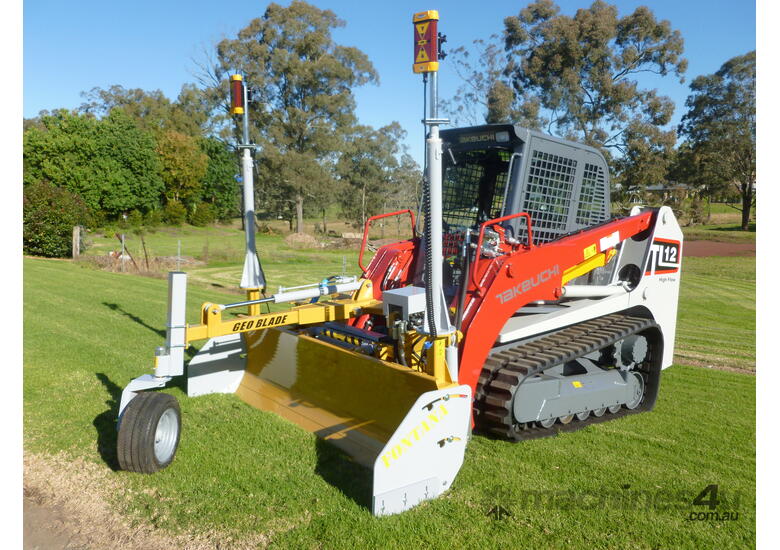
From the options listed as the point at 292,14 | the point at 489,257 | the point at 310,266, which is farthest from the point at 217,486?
the point at 292,14

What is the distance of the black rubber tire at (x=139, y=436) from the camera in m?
4.62

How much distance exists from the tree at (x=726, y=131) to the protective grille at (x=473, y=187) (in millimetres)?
38377

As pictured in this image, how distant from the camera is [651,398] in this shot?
6648 mm

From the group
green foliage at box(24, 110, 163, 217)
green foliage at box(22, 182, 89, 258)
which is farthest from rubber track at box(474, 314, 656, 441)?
green foliage at box(24, 110, 163, 217)

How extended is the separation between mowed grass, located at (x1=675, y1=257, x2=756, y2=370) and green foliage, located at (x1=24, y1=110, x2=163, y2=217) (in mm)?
33479

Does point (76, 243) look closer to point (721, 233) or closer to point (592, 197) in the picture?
point (592, 197)

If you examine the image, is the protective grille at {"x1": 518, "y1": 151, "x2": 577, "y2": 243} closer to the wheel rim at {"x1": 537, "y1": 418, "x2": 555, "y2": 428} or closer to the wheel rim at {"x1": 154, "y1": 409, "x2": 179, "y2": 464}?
the wheel rim at {"x1": 537, "y1": 418, "x2": 555, "y2": 428}

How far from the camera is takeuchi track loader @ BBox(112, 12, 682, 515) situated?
447cm

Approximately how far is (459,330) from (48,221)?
23746mm

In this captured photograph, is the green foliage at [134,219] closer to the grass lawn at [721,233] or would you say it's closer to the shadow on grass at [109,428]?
the grass lawn at [721,233]

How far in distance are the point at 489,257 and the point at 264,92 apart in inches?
1417

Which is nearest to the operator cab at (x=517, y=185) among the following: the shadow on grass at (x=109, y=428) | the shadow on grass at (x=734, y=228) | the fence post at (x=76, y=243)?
the shadow on grass at (x=109, y=428)

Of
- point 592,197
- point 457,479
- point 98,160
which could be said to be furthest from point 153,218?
point 457,479

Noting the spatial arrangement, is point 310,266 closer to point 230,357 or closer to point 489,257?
point 230,357
